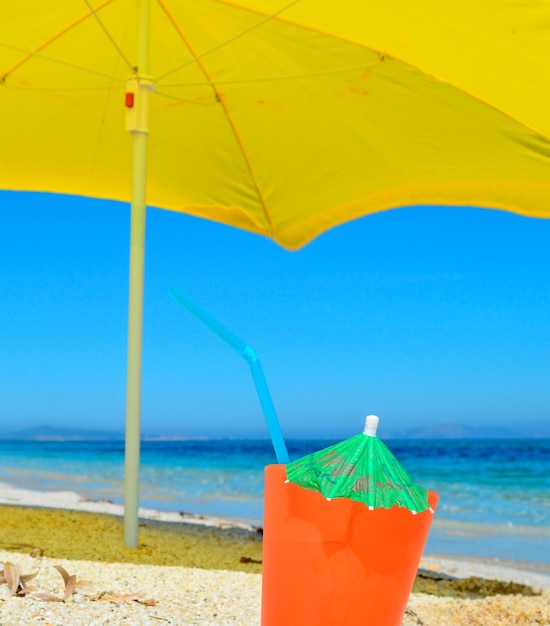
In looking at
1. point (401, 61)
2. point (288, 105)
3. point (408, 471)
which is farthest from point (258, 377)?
point (408, 471)

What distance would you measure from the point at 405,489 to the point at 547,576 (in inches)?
117

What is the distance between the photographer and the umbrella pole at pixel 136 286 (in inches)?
94.1

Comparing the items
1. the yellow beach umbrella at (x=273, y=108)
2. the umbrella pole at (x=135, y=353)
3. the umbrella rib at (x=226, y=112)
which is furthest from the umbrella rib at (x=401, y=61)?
the umbrella pole at (x=135, y=353)

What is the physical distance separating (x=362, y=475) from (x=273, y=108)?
2327 millimetres

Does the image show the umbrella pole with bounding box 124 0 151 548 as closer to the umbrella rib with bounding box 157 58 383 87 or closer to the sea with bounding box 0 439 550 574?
the umbrella rib with bounding box 157 58 383 87

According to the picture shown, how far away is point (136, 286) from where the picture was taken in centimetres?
247

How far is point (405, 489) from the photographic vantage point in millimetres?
1031

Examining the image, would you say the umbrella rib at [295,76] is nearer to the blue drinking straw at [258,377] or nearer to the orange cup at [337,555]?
the blue drinking straw at [258,377]

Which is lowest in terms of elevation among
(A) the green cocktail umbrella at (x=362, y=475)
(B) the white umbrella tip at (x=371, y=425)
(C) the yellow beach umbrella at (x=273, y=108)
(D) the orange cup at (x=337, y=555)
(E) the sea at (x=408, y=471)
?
(E) the sea at (x=408, y=471)

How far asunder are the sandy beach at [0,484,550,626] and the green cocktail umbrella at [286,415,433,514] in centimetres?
58

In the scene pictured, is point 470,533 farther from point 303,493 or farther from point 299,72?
point 303,493

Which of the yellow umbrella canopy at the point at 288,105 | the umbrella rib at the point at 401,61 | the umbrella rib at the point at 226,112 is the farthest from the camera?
the umbrella rib at the point at 226,112

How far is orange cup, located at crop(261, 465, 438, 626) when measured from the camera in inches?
40.9

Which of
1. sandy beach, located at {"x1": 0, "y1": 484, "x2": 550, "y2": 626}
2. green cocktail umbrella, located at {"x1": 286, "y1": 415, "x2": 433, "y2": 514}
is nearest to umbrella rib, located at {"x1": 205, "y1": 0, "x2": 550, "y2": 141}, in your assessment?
sandy beach, located at {"x1": 0, "y1": 484, "x2": 550, "y2": 626}
